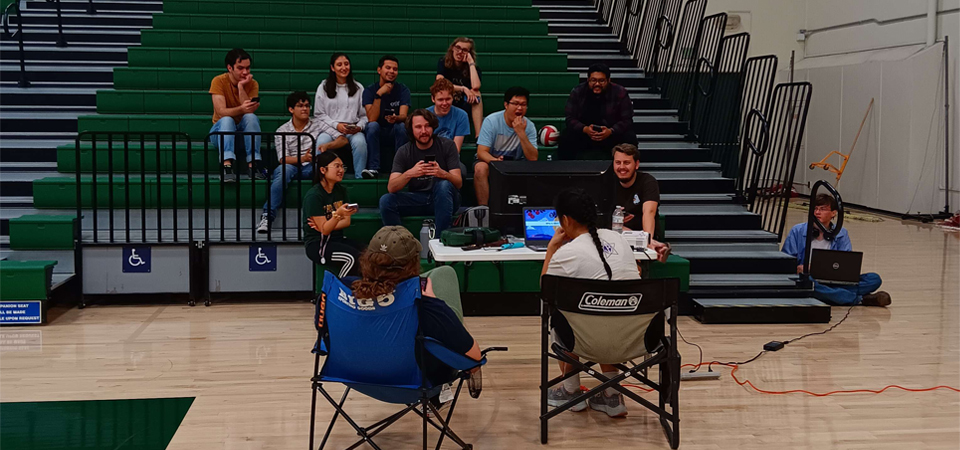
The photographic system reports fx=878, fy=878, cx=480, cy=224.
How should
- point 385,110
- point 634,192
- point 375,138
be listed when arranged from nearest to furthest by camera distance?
point 634,192, point 375,138, point 385,110

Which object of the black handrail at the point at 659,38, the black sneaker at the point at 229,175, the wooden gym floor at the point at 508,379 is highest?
the black handrail at the point at 659,38

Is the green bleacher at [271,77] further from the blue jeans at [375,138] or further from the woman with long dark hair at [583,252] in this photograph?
the woman with long dark hair at [583,252]

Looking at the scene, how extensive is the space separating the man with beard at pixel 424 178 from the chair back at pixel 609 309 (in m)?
2.64

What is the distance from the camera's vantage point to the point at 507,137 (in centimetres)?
688

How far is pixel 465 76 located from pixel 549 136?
3.00 feet

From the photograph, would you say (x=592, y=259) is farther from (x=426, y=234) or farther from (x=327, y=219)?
(x=327, y=219)

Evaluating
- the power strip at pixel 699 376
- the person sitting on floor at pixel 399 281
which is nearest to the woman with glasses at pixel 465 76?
the power strip at pixel 699 376

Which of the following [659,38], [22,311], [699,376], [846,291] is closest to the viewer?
[699,376]

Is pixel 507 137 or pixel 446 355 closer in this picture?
pixel 446 355

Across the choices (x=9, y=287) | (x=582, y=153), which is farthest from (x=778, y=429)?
(x=9, y=287)

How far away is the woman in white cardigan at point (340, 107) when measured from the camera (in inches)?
278

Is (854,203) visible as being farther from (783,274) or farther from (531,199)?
(531,199)

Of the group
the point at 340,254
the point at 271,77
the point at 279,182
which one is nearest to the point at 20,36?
the point at 271,77

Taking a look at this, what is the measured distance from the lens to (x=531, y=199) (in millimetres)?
4816
